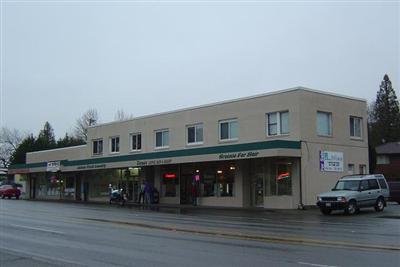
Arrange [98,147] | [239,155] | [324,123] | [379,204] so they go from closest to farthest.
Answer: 1. [379,204]
2. [239,155]
3. [324,123]
4. [98,147]

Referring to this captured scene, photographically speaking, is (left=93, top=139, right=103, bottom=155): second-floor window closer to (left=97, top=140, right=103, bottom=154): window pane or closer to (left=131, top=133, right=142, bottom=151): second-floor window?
(left=97, top=140, right=103, bottom=154): window pane

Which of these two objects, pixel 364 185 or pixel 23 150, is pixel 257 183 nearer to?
pixel 364 185

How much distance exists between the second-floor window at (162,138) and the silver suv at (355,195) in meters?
18.4

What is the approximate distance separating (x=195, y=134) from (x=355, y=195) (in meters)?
16.3

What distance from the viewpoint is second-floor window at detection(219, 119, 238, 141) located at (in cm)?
3888

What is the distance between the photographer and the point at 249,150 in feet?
112

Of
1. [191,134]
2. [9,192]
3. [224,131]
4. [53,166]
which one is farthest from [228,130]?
[9,192]

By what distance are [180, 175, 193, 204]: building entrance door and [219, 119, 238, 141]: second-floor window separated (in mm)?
5238

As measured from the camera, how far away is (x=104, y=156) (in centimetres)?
5194

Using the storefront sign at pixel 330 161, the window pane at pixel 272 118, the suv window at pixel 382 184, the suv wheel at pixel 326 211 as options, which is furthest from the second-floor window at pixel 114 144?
the suv window at pixel 382 184

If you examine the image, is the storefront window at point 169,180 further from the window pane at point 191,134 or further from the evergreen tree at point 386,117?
the evergreen tree at point 386,117

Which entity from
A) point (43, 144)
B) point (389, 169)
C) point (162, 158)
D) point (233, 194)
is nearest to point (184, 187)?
point (162, 158)

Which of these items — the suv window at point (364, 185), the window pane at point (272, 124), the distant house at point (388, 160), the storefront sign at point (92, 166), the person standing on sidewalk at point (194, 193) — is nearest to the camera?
the suv window at point (364, 185)

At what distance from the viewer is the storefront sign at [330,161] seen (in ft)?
116
